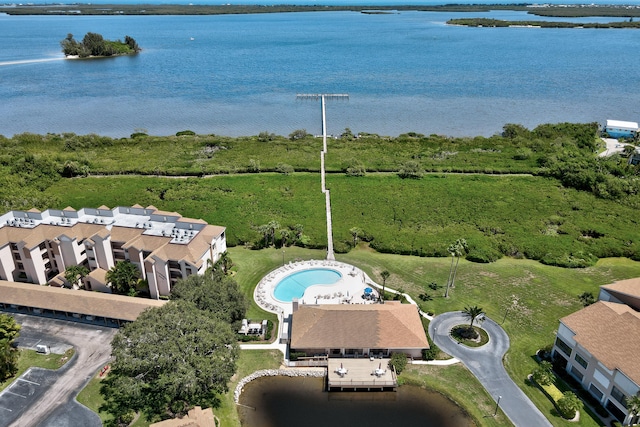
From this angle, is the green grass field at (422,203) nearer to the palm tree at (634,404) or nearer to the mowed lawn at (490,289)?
the mowed lawn at (490,289)

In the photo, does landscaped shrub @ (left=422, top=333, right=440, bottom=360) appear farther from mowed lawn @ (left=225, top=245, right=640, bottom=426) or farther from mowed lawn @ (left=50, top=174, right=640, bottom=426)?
mowed lawn @ (left=50, top=174, right=640, bottom=426)

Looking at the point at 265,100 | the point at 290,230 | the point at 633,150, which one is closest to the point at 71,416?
the point at 290,230

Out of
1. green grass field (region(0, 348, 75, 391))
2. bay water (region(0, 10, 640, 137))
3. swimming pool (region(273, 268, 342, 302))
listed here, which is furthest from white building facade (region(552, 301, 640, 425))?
bay water (region(0, 10, 640, 137))

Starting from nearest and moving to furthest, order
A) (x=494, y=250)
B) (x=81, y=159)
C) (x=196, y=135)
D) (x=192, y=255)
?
(x=192, y=255) < (x=494, y=250) < (x=81, y=159) < (x=196, y=135)

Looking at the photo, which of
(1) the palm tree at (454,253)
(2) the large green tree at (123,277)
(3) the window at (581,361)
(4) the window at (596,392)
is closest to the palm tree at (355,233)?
(1) the palm tree at (454,253)

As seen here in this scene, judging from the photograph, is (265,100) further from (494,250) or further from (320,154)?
(494,250)

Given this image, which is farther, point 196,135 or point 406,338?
point 196,135

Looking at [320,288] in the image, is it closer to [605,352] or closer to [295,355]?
[295,355]

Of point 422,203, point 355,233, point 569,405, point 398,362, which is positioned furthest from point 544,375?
point 422,203
